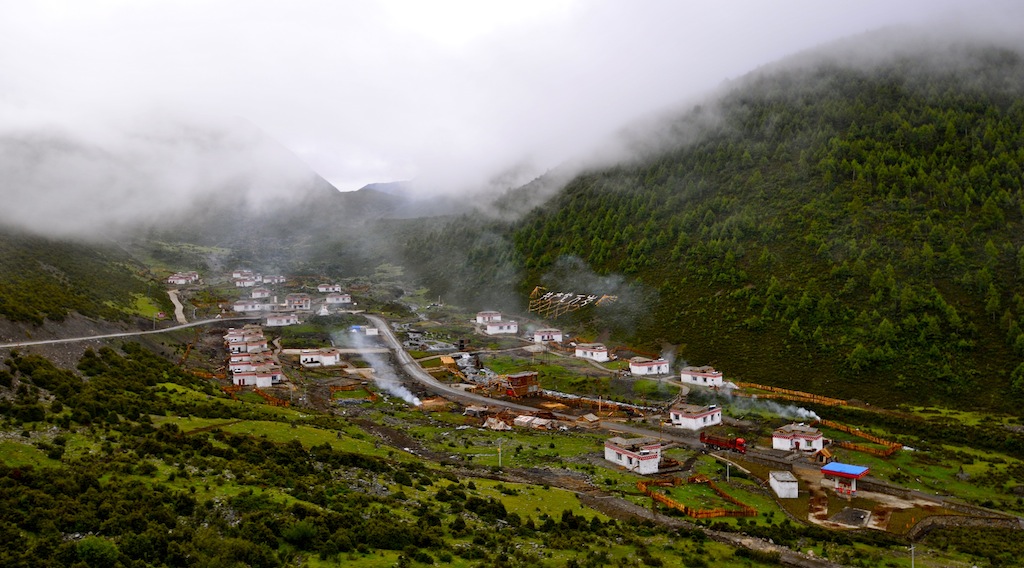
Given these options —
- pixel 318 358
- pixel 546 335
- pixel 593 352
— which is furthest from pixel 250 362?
pixel 546 335

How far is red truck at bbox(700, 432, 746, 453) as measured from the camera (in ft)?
213

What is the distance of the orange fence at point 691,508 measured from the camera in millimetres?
46406

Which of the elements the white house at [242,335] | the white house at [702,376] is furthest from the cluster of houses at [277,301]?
the white house at [702,376]

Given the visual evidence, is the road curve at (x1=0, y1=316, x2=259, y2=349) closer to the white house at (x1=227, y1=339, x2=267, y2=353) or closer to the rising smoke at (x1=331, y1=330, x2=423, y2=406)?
the white house at (x1=227, y1=339, x2=267, y2=353)

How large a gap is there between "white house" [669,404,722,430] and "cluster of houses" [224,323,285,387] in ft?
169

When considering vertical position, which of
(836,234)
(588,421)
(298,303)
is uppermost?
(836,234)

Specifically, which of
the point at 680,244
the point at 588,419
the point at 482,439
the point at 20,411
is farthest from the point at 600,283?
the point at 20,411

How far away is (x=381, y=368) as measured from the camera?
106 m

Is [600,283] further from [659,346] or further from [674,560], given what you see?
[674,560]

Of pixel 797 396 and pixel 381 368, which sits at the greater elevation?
pixel 381 368

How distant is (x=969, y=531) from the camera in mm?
46625

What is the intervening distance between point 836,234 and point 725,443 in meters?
63.4

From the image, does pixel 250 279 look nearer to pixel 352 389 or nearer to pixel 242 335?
pixel 242 335

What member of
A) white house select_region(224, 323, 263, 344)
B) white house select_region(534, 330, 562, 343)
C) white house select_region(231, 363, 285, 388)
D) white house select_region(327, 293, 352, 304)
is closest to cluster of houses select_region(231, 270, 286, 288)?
white house select_region(327, 293, 352, 304)
